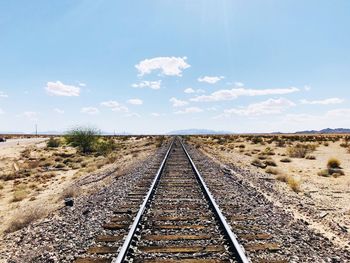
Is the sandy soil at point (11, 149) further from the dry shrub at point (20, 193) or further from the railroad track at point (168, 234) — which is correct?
the railroad track at point (168, 234)

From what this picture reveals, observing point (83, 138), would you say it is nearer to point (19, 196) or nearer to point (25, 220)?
point (19, 196)

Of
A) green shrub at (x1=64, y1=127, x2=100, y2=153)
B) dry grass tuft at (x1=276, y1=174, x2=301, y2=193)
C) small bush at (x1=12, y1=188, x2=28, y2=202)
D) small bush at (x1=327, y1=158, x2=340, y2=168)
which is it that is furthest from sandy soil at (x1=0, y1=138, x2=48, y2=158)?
small bush at (x1=327, y1=158, x2=340, y2=168)

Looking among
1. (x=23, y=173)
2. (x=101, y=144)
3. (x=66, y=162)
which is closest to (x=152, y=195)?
(x=23, y=173)

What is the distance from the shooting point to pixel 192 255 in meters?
5.70

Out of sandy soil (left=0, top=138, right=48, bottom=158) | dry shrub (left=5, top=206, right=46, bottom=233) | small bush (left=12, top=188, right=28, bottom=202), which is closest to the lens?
dry shrub (left=5, top=206, right=46, bottom=233)

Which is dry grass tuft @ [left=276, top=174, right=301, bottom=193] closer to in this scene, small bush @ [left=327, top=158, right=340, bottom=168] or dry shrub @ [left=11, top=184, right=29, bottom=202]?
small bush @ [left=327, top=158, right=340, bottom=168]

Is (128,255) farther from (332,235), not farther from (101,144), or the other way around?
(101,144)

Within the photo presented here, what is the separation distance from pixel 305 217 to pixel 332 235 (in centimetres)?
146

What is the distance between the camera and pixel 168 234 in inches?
269

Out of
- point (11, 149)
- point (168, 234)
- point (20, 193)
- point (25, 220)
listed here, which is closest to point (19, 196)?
point (20, 193)

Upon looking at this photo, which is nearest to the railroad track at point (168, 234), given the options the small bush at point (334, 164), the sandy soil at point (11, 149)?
the small bush at point (334, 164)

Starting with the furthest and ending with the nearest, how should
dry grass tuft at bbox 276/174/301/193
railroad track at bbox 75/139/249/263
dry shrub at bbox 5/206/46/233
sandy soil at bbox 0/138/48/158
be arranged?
sandy soil at bbox 0/138/48/158
dry grass tuft at bbox 276/174/301/193
dry shrub at bbox 5/206/46/233
railroad track at bbox 75/139/249/263

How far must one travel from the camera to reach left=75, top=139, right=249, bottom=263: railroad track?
18.4 feet

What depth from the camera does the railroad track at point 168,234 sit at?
18.4 ft
